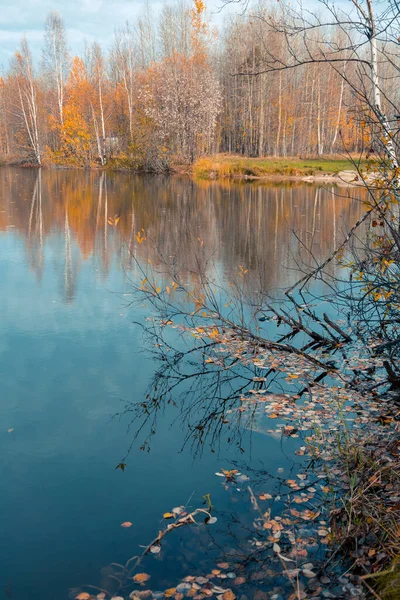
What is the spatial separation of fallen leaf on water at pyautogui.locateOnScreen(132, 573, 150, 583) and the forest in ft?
113

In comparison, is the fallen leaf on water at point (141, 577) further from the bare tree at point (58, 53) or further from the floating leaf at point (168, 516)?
the bare tree at point (58, 53)

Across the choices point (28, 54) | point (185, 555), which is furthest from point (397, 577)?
point (28, 54)

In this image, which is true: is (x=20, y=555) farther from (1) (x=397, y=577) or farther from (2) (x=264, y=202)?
→ (2) (x=264, y=202)

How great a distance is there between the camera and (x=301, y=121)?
1848 inches

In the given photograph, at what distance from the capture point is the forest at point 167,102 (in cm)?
3675

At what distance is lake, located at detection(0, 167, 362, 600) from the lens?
365cm

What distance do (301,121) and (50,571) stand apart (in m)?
47.3

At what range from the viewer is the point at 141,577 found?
340 cm

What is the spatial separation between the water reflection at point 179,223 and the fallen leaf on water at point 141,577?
11.3ft

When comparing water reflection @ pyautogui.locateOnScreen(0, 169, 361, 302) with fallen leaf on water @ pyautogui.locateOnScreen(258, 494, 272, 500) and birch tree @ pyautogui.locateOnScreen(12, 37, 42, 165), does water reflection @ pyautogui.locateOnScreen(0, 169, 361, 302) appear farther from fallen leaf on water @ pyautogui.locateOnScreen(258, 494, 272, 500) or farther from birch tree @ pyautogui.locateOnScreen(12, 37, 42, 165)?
birch tree @ pyautogui.locateOnScreen(12, 37, 42, 165)

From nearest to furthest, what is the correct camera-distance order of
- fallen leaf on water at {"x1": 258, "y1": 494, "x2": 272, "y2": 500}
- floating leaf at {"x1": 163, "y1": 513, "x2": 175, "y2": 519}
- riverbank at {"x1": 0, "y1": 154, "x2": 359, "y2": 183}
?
floating leaf at {"x1": 163, "y1": 513, "x2": 175, "y2": 519}
fallen leaf on water at {"x1": 258, "y1": 494, "x2": 272, "y2": 500}
riverbank at {"x1": 0, "y1": 154, "x2": 359, "y2": 183}

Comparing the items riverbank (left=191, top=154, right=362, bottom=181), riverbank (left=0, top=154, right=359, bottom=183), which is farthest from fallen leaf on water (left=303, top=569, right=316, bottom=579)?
riverbank (left=191, top=154, right=362, bottom=181)

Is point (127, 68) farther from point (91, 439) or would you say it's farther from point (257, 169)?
point (91, 439)

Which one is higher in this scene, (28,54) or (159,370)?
(28,54)
